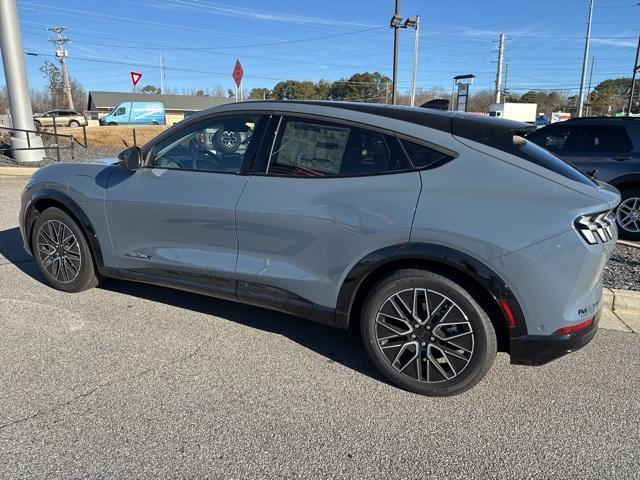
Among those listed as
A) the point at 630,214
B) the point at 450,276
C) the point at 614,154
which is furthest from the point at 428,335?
the point at 614,154

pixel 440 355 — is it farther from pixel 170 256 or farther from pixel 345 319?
pixel 170 256

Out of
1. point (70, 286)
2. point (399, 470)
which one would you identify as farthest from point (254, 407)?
point (70, 286)

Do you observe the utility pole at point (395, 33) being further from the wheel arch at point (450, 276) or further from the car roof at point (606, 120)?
the wheel arch at point (450, 276)

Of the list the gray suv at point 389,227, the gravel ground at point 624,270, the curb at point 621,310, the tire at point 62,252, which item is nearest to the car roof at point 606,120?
the gravel ground at point 624,270

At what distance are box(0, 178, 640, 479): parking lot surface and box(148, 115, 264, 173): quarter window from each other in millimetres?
1266

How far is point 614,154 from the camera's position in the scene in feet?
22.0

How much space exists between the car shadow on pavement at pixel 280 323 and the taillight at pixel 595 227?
149cm

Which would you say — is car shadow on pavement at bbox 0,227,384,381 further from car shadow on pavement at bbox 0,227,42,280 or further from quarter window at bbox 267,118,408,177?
quarter window at bbox 267,118,408,177

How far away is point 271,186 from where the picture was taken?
3.21 metres

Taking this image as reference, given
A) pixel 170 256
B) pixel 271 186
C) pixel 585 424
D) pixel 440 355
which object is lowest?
pixel 585 424

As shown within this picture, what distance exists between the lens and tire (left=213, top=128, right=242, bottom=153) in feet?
11.5

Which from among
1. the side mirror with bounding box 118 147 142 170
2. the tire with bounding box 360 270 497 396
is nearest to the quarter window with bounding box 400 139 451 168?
the tire with bounding box 360 270 497 396

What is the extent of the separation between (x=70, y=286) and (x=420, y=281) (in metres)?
3.20

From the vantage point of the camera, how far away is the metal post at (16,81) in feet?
39.8
